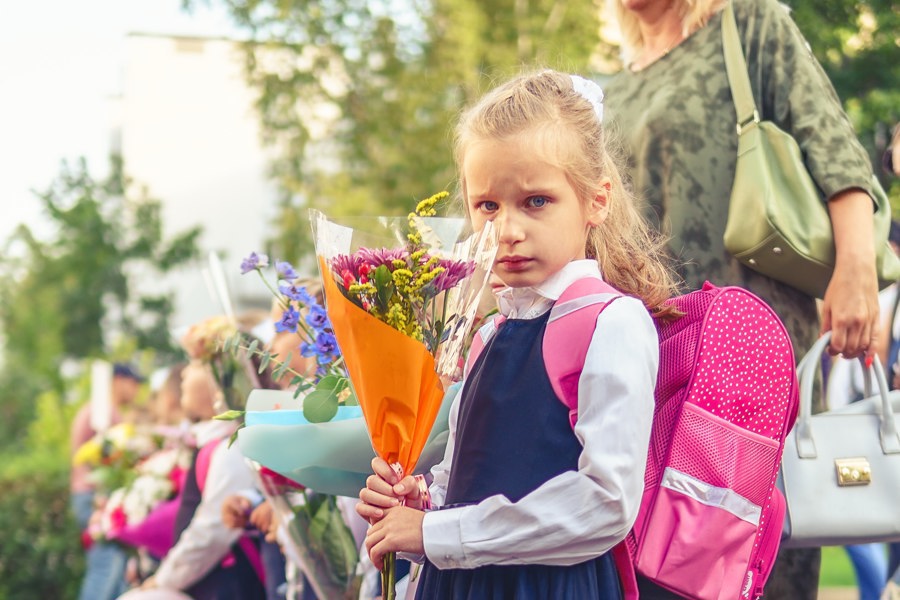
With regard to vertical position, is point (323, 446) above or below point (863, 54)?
below

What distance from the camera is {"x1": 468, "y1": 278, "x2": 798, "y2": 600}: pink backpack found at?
7.04 feet

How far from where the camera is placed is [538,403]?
213 cm

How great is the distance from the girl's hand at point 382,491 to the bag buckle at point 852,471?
1.00 m

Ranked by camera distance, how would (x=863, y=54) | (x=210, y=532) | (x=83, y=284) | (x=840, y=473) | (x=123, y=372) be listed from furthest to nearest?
(x=83, y=284) < (x=123, y=372) < (x=863, y=54) < (x=210, y=532) < (x=840, y=473)

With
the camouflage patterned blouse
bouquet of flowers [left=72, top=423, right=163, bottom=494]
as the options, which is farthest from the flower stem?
bouquet of flowers [left=72, top=423, right=163, bottom=494]

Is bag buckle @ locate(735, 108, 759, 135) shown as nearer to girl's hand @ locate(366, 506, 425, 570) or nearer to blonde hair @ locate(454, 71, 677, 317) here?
blonde hair @ locate(454, 71, 677, 317)

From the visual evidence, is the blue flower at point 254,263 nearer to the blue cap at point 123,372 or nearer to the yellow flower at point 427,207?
the yellow flower at point 427,207

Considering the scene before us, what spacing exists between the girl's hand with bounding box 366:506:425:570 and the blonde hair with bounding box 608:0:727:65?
1584 millimetres

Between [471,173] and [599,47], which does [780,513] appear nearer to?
[471,173]

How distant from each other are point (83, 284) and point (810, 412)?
18.4m

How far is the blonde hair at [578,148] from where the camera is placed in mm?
2309

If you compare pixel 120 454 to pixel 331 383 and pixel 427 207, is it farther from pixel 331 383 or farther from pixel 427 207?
pixel 427 207

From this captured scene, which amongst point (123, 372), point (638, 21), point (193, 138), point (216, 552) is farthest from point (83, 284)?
point (193, 138)

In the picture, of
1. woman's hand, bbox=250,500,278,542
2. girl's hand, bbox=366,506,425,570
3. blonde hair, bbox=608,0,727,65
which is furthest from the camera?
woman's hand, bbox=250,500,278,542
